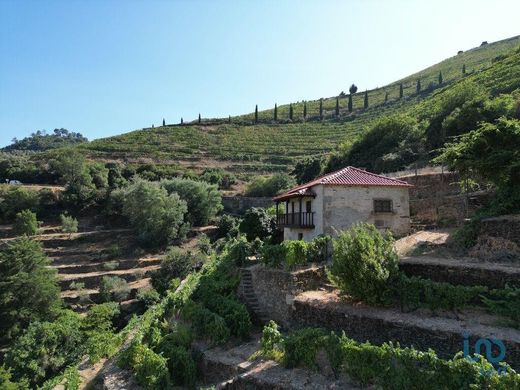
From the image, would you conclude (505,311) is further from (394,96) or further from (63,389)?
(394,96)

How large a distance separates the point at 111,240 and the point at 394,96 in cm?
7455

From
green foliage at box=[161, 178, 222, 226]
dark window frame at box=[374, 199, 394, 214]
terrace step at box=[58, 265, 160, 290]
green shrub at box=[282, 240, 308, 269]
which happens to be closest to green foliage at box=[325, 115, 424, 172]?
dark window frame at box=[374, 199, 394, 214]

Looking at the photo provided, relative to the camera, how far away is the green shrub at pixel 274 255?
55.1ft

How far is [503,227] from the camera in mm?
14312

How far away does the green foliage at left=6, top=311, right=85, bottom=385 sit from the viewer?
20.1m

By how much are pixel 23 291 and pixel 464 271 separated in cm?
2549

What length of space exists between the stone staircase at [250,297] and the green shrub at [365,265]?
170 inches

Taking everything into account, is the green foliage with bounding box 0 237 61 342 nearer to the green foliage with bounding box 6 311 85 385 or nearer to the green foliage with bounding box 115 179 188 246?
the green foliage with bounding box 6 311 85 385

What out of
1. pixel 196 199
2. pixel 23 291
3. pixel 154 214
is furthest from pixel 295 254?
pixel 196 199

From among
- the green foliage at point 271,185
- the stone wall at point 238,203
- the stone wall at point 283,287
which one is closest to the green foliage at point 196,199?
the stone wall at point 238,203

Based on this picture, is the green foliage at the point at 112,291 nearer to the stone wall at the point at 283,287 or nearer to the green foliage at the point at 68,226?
the green foliage at the point at 68,226

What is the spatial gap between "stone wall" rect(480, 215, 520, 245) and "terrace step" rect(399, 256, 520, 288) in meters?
1.65

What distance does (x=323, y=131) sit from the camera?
80625 millimetres

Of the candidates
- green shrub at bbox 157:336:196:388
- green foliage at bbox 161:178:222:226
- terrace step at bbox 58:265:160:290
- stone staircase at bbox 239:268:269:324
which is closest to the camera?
green shrub at bbox 157:336:196:388
